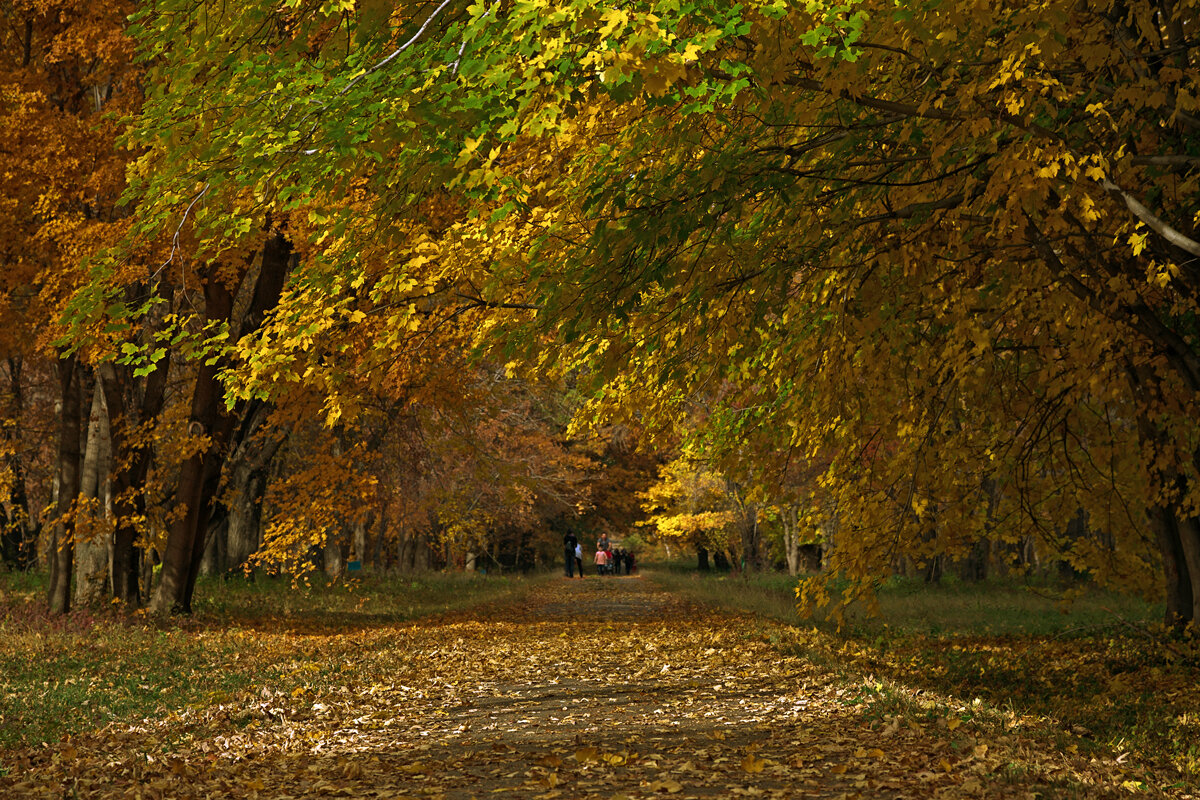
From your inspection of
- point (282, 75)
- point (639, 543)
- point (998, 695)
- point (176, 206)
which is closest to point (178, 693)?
point (176, 206)

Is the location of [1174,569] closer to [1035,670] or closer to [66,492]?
[1035,670]

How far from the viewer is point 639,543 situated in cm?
8569

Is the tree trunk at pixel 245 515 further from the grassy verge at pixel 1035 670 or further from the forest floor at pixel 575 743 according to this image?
the forest floor at pixel 575 743

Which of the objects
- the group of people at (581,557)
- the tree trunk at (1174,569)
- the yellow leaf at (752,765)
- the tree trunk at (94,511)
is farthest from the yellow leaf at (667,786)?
the group of people at (581,557)

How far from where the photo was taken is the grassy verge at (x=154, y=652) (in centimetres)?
893

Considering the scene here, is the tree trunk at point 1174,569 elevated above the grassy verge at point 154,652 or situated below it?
above

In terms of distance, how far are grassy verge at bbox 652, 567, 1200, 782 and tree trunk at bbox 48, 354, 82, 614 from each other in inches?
413

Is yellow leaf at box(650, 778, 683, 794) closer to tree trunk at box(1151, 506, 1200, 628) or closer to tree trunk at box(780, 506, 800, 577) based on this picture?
tree trunk at box(1151, 506, 1200, 628)

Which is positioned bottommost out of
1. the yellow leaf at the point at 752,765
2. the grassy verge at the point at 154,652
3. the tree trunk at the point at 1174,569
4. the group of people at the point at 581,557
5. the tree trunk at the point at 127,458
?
the group of people at the point at 581,557

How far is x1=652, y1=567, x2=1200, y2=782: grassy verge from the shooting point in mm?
7848

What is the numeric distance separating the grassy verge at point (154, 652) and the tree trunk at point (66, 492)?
1.11 feet

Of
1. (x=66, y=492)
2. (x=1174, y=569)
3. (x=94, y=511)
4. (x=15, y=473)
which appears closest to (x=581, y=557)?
(x=15, y=473)

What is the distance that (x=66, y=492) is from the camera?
53.2 feet

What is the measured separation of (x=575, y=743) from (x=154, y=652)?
25.3ft
